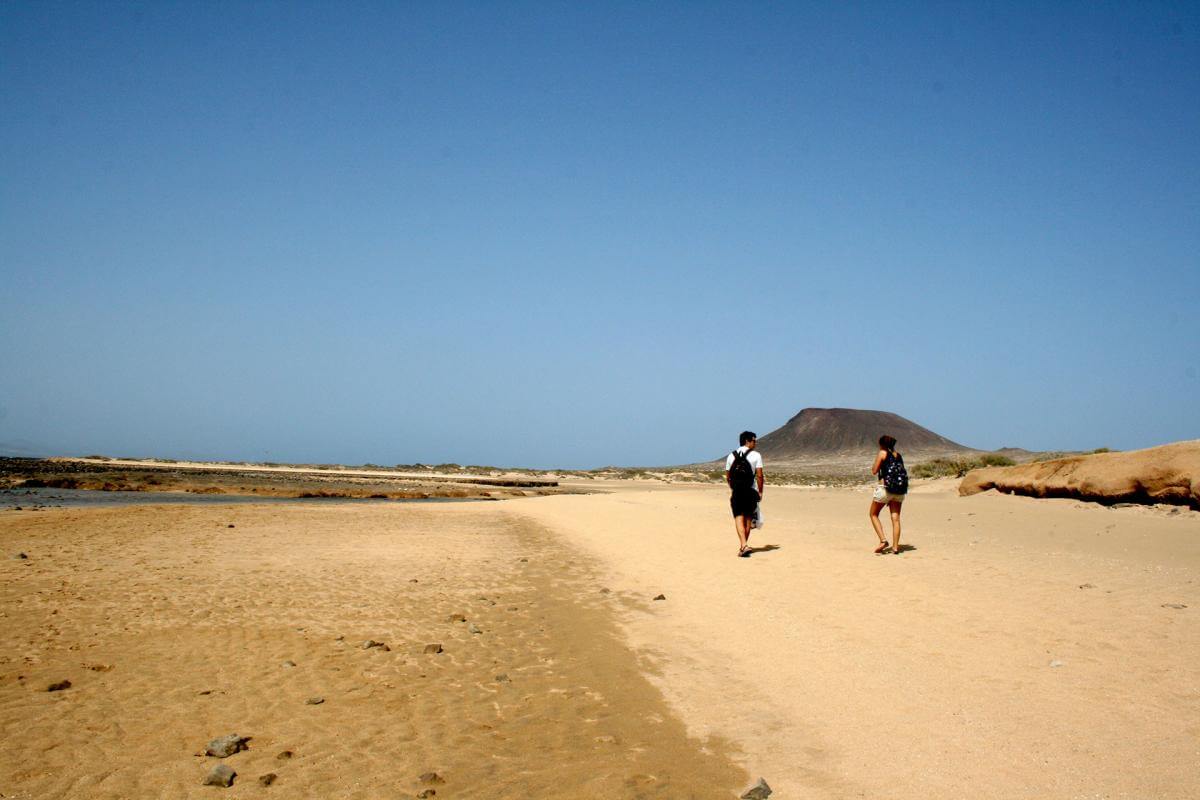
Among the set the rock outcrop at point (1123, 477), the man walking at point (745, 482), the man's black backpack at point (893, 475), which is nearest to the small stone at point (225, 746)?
the man walking at point (745, 482)

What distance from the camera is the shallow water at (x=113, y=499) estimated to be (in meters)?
26.1

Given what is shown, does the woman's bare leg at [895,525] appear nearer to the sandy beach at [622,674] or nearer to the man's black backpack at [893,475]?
the man's black backpack at [893,475]

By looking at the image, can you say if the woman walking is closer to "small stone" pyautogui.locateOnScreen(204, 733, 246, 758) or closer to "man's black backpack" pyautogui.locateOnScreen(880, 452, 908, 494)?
"man's black backpack" pyautogui.locateOnScreen(880, 452, 908, 494)

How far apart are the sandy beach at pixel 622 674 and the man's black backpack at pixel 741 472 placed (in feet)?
4.43

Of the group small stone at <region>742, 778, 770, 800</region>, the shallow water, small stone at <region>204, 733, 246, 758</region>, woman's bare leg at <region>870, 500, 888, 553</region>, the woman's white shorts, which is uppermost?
the woman's white shorts

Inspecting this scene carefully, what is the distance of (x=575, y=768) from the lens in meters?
4.61

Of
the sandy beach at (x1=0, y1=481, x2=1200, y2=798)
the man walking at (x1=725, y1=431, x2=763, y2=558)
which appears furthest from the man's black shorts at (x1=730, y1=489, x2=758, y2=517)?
the sandy beach at (x1=0, y1=481, x2=1200, y2=798)

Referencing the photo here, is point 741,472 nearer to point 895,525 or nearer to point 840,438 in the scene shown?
point 895,525

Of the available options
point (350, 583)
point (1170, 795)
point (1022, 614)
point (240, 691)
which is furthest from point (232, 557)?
point (1170, 795)

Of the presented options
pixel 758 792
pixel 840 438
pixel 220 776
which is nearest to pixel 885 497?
pixel 758 792

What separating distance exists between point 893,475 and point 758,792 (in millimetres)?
9212

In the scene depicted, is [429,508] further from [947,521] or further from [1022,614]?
[1022,614]

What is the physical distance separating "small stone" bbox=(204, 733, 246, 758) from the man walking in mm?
8974

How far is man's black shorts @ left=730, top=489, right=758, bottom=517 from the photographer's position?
12531 millimetres
